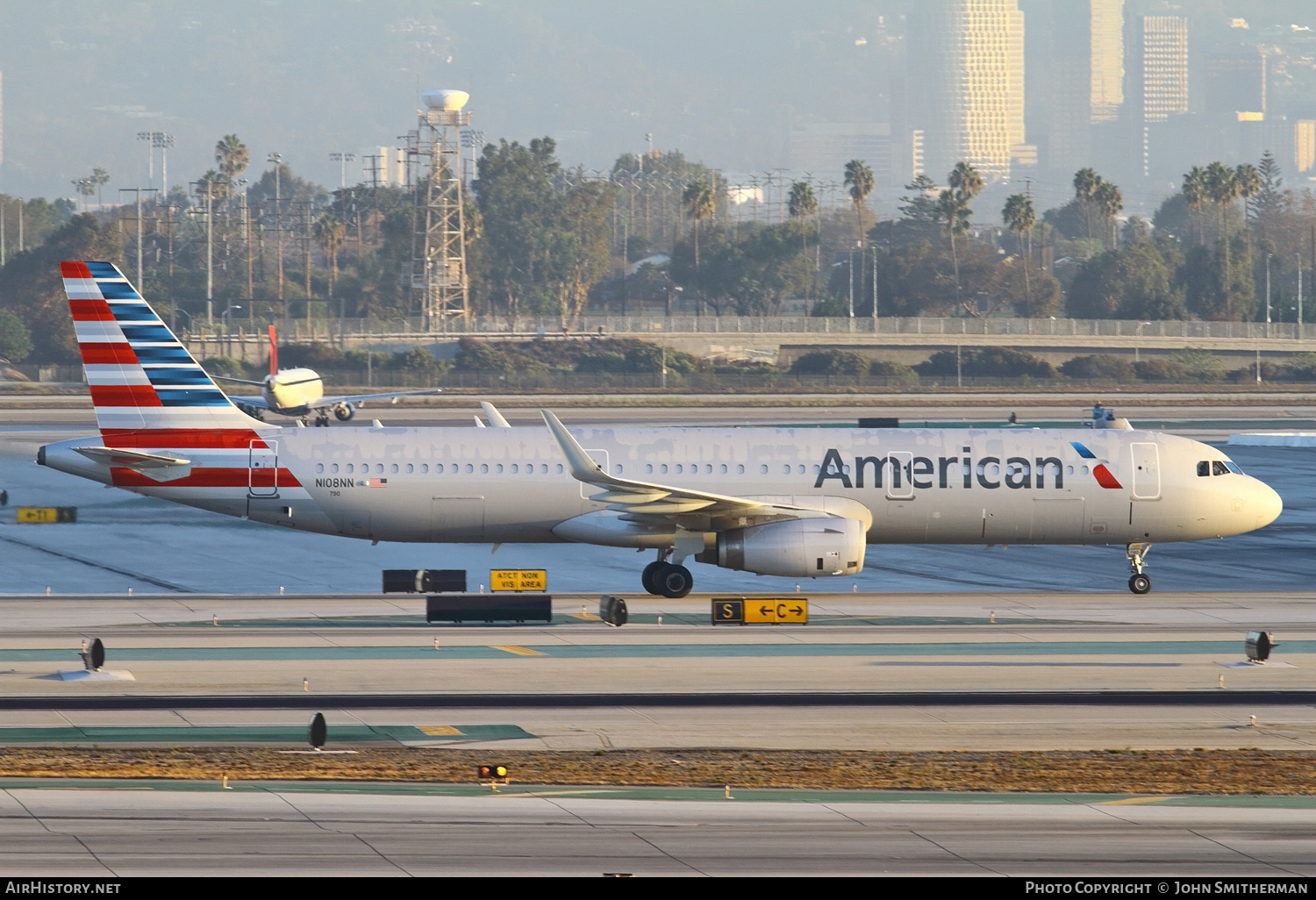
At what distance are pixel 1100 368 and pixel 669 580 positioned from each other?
4479 inches

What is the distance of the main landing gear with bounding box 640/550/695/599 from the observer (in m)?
41.9

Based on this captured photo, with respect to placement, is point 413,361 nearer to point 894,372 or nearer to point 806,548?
point 894,372

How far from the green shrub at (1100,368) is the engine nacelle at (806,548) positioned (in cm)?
11168

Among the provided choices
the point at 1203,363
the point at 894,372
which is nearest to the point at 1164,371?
the point at 1203,363

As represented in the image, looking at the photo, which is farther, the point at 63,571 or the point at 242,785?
the point at 63,571

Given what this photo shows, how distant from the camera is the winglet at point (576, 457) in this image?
3959 centimetres

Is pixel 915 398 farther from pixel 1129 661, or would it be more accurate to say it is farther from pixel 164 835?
pixel 164 835

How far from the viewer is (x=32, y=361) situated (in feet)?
559

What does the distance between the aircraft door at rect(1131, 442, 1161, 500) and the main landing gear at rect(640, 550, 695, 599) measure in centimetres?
1205

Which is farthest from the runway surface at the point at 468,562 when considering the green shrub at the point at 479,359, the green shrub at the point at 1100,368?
the green shrub at the point at 479,359

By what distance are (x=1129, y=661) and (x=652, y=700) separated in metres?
10.8

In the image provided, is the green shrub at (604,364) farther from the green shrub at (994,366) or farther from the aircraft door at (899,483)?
the aircraft door at (899,483)

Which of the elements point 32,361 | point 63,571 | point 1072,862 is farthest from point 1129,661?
point 32,361

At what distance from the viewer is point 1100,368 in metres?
148
